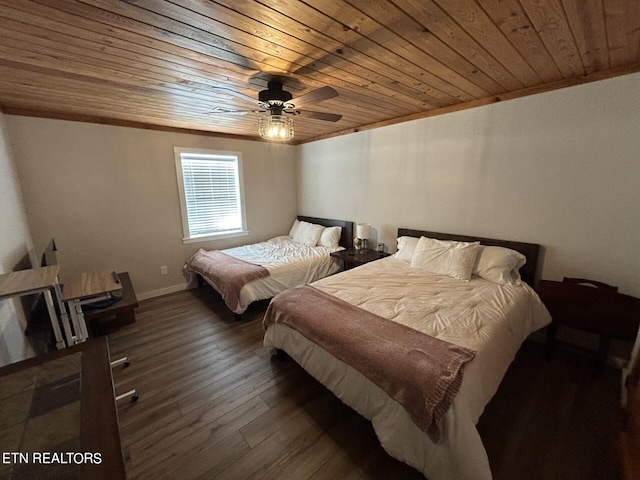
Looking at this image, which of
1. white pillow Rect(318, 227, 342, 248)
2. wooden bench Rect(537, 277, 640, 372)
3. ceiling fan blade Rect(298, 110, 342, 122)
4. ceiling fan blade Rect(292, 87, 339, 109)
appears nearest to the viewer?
ceiling fan blade Rect(292, 87, 339, 109)

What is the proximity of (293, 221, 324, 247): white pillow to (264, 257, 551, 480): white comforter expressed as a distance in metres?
1.67

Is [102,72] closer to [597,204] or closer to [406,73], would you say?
[406,73]

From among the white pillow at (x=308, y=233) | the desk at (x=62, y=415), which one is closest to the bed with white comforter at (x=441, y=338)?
the desk at (x=62, y=415)

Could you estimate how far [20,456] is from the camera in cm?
73

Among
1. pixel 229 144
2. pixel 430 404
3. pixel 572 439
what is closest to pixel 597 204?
pixel 572 439

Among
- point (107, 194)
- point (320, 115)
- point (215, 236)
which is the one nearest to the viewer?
point (320, 115)

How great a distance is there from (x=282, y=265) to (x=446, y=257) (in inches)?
74.2

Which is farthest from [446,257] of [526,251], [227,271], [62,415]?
[62,415]

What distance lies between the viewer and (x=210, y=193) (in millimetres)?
4082

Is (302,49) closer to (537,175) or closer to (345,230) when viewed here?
(537,175)

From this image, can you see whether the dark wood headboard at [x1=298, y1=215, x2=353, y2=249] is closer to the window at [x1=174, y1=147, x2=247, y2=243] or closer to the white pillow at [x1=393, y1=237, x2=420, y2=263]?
the white pillow at [x1=393, y1=237, x2=420, y2=263]

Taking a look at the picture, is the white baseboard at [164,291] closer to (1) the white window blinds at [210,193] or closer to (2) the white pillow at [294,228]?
(1) the white window blinds at [210,193]

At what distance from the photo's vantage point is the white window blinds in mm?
3826

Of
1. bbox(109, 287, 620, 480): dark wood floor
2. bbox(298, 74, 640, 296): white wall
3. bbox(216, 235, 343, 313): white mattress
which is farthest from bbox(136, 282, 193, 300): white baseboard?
bbox(298, 74, 640, 296): white wall
